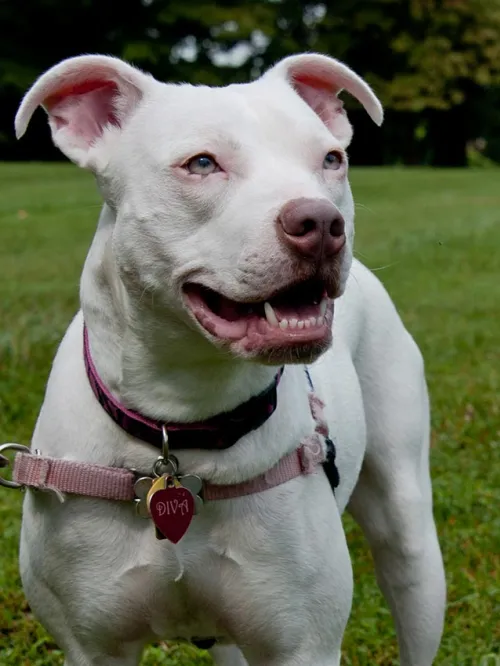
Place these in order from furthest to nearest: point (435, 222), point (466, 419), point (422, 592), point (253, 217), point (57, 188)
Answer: point (57, 188) → point (435, 222) → point (466, 419) → point (422, 592) → point (253, 217)

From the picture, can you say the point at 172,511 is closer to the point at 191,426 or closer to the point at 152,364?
the point at 191,426

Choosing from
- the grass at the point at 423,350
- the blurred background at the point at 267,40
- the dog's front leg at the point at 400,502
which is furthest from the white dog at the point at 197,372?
the blurred background at the point at 267,40

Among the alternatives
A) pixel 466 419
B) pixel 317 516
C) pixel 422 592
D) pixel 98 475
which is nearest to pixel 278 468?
pixel 317 516

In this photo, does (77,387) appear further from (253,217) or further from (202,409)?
(253,217)

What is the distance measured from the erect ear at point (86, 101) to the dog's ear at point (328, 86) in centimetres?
41

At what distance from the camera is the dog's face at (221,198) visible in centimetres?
252

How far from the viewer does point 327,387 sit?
137 inches

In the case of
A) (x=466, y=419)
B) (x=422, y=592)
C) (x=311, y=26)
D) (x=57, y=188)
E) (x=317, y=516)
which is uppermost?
(x=317, y=516)

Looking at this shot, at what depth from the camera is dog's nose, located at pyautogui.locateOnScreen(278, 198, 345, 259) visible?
2.46 m

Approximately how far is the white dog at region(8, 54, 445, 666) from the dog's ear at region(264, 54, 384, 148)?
0.03 feet

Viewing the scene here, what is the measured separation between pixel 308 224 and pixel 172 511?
818mm

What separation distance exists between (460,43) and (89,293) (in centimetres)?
3688

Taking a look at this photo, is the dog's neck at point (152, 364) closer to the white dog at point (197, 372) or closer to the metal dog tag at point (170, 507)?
the white dog at point (197, 372)

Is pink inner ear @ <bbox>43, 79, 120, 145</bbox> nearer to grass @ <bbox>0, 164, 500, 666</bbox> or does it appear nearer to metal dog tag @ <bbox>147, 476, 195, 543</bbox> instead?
grass @ <bbox>0, 164, 500, 666</bbox>
